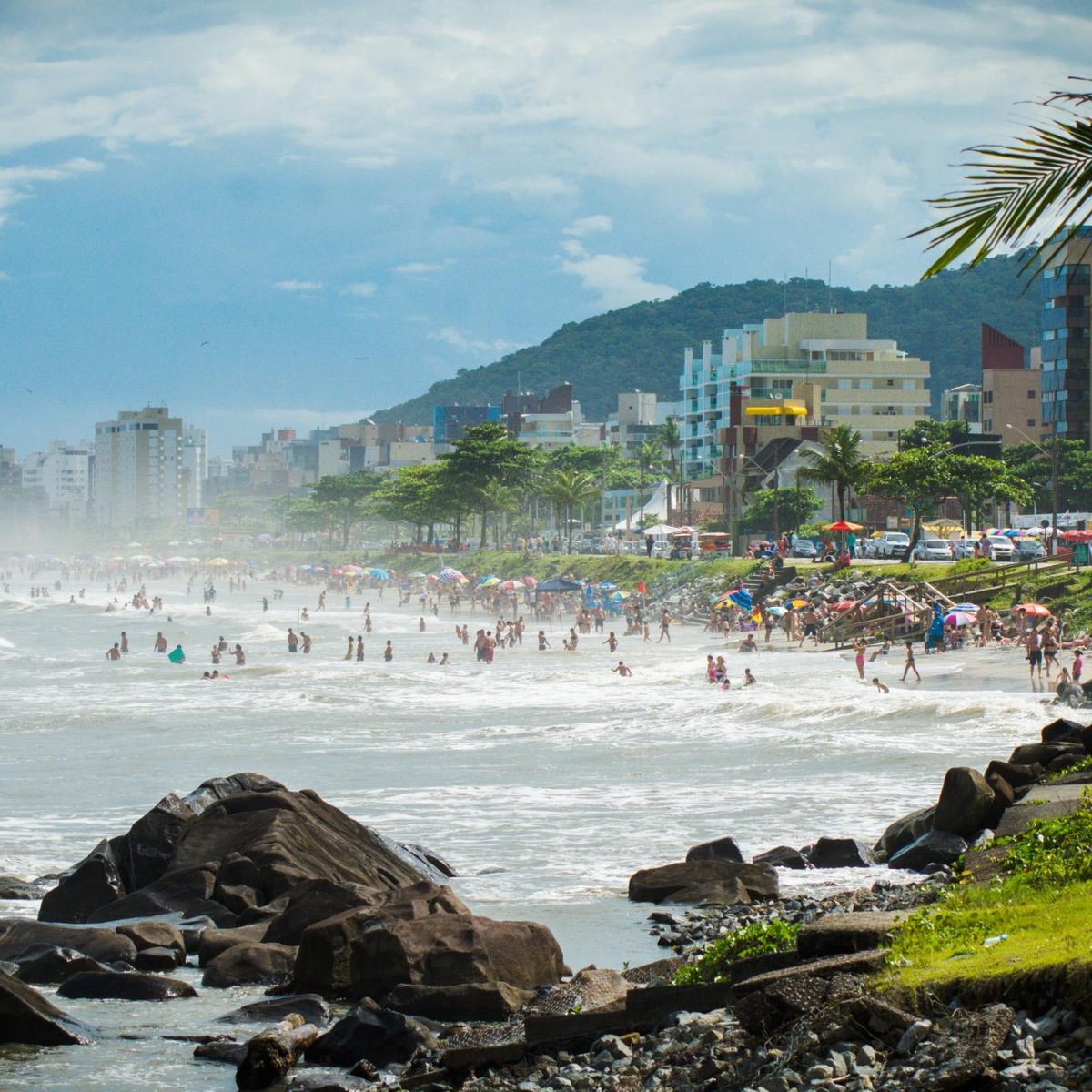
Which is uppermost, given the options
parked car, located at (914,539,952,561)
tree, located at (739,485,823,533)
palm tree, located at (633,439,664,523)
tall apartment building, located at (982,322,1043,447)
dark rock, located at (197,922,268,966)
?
tall apartment building, located at (982,322,1043,447)

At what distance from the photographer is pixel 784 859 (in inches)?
704

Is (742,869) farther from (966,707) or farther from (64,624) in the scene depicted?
(64,624)

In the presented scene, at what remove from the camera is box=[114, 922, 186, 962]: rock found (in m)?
14.2

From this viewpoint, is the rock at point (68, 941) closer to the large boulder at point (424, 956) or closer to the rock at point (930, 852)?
the large boulder at point (424, 956)

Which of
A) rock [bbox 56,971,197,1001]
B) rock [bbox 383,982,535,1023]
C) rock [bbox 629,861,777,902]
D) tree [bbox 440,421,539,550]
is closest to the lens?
rock [bbox 383,982,535,1023]

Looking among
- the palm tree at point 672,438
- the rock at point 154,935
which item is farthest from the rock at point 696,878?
the palm tree at point 672,438

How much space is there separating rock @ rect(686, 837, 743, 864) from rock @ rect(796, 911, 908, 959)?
826cm

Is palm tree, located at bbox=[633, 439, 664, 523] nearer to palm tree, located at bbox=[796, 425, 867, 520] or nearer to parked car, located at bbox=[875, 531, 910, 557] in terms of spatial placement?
parked car, located at bbox=[875, 531, 910, 557]

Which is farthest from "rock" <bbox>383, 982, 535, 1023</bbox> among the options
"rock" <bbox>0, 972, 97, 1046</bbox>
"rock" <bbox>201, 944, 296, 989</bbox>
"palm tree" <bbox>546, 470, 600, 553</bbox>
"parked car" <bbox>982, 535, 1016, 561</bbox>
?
"palm tree" <bbox>546, 470, 600, 553</bbox>

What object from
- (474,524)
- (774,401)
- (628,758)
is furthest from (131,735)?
(474,524)

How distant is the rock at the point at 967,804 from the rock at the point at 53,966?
883 cm

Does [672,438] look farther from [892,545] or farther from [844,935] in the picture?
[844,935]

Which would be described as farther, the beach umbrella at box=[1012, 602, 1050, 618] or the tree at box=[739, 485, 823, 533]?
the tree at box=[739, 485, 823, 533]

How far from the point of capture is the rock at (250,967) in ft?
43.9
